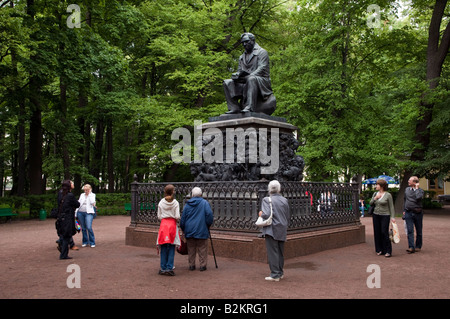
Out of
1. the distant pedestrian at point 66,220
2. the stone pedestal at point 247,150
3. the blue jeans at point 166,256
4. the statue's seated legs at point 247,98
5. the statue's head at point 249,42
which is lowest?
the blue jeans at point 166,256

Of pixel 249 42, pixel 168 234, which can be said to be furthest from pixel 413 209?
pixel 168 234

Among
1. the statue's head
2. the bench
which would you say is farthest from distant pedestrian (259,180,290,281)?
the bench

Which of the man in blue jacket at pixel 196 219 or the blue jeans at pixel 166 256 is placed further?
the man in blue jacket at pixel 196 219

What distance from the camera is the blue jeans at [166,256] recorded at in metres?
7.56

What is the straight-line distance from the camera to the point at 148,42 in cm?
2852

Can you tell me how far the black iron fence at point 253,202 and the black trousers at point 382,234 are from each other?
4.84ft

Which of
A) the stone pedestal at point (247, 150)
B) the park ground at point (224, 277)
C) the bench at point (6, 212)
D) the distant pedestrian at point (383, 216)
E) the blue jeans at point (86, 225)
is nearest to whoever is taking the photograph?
the park ground at point (224, 277)

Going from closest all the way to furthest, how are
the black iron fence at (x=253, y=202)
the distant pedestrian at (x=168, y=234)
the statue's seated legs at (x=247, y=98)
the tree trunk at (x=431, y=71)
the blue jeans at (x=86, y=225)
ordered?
1. the distant pedestrian at (x=168, y=234)
2. the black iron fence at (x=253, y=202)
3. the statue's seated legs at (x=247, y=98)
4. the blue jeans at (x=86, y=225)
5. the tree trunk at (x=431, y=71)

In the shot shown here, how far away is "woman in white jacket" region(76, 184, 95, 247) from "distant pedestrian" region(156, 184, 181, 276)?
4566mm

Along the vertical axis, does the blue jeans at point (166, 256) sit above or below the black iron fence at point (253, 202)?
below

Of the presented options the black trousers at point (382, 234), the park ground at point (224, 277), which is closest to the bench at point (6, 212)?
the park ground at point (224, 277)

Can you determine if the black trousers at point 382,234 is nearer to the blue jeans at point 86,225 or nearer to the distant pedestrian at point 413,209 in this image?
the distant pedestrian at point 413,209

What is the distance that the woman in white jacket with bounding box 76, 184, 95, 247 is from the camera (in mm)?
11547

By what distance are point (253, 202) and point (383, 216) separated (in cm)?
309
